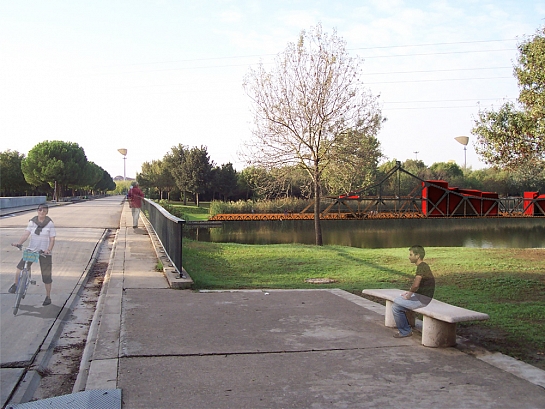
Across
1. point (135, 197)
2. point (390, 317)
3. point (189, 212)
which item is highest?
point (135, 197)

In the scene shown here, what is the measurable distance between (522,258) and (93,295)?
11313 millimetres

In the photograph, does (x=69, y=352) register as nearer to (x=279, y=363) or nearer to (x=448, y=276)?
(x=279, y=363)

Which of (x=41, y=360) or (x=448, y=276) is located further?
(x=448, y=276)

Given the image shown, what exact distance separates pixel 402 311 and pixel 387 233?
2353 centimetres

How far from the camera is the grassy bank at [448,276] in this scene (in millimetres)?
6621

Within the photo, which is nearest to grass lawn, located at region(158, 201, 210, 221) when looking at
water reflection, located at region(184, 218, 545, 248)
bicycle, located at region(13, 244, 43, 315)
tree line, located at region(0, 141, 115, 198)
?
water reflection, located at region(184, 218, 545, 248)

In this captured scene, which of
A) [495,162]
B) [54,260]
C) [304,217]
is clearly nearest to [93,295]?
[54,260]

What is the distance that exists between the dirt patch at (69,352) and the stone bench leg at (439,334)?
3.72m

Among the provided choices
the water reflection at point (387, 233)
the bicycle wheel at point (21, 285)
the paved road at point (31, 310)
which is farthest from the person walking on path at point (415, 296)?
the water reflection at point (387, 233)

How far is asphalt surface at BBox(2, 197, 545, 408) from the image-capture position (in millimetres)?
4316

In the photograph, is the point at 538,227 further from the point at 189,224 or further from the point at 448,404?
the point at 448,404

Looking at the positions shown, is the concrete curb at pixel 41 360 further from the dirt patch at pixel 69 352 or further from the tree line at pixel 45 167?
the tree line at pixel 45 167

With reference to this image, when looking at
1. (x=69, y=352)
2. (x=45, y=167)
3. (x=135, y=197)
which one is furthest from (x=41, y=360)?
(x=45, y=167)

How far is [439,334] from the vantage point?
228 inches
